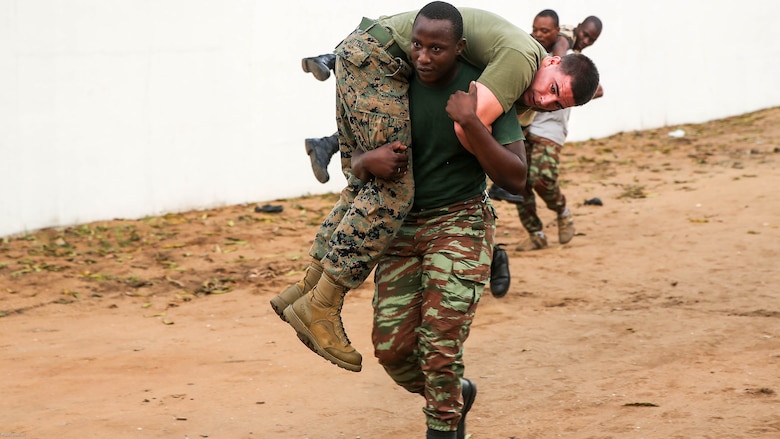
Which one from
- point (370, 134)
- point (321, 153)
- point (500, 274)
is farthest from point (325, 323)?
point (500, 274)

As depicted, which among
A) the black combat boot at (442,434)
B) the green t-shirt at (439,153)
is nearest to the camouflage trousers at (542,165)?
the green t-shirt at (439,153)

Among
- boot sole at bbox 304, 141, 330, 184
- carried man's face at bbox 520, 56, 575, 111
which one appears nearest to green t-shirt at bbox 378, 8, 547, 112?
carried man's face at bbox 520, 56, 575, 111

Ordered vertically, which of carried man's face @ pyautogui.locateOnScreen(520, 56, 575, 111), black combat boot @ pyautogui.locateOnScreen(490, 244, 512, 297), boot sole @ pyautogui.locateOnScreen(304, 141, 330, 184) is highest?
carried man's face @ pyautogui.locateOnScreen(520, 56, 575, 111)

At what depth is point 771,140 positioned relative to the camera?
1384 centimetres

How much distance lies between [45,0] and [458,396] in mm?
7047

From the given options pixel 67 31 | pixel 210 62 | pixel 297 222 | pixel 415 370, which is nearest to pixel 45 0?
pixel 67 31

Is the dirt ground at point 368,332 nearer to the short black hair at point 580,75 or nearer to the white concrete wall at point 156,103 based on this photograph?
the white concrete wall at point 156,103

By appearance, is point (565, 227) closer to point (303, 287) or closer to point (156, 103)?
point (156, 103)

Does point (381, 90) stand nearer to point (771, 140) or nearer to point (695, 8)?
point (771, 140)

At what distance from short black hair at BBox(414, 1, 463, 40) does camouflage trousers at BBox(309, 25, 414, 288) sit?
0.97 feet

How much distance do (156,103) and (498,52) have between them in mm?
7030

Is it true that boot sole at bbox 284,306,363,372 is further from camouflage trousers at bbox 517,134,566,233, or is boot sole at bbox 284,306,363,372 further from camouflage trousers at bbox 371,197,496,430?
camouflage trousers at bbox 517,134,566,233

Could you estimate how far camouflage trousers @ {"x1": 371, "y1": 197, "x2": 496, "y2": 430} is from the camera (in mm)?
3875

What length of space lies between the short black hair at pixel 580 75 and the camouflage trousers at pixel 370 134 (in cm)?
64
